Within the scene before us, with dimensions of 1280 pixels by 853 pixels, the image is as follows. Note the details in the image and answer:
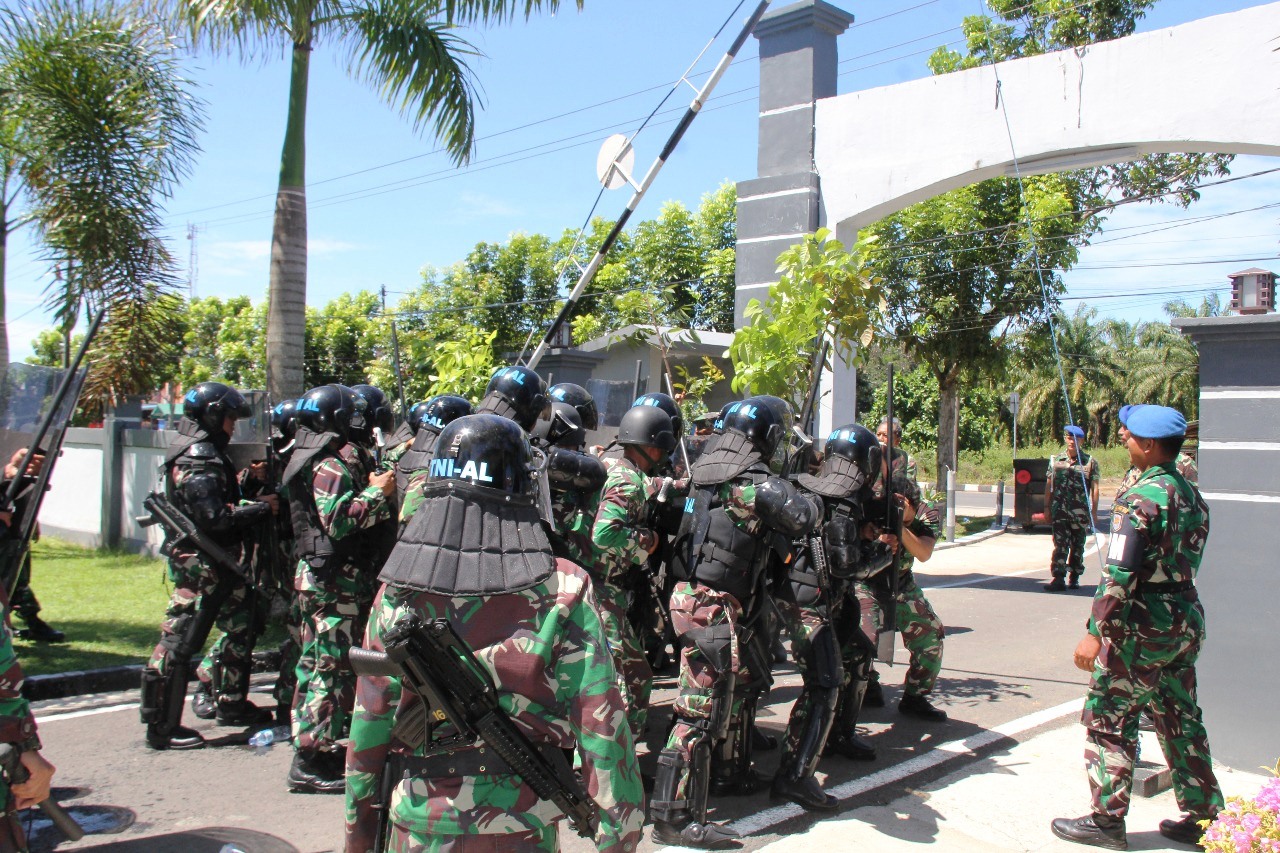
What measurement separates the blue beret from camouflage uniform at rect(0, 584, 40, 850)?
455 centimetres

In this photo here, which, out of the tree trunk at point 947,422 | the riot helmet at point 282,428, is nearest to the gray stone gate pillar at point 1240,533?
the riot helmet at point 282,428

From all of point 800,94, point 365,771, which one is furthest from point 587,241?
point 365,771

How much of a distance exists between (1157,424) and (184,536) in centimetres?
528

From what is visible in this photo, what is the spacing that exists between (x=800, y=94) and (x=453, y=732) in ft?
30.8

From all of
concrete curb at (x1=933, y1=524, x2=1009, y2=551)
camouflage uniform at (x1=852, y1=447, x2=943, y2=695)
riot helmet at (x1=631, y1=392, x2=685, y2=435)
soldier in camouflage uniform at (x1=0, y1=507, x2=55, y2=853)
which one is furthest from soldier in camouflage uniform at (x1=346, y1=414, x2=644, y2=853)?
concrete curb at (x1=933, y1=524, x2=1009, y2=551)

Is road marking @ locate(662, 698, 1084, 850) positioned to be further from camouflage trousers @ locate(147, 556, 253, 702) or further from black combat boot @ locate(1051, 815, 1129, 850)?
camouflage trousers @ locate(147, 556, 253, 702)

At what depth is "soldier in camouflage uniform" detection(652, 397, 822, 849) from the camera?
4305 millimetres

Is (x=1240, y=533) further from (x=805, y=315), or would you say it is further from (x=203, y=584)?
(x=203, y=584)

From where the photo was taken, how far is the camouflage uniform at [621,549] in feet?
15.0

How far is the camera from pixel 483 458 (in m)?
2.34

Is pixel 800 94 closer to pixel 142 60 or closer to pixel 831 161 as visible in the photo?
pixel 831 161

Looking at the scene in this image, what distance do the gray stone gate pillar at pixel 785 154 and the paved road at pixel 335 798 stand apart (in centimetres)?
331

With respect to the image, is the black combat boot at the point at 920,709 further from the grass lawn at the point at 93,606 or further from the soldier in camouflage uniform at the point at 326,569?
the grass lawn at the point at 93,606

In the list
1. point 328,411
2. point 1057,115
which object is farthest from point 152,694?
point 1057,115
